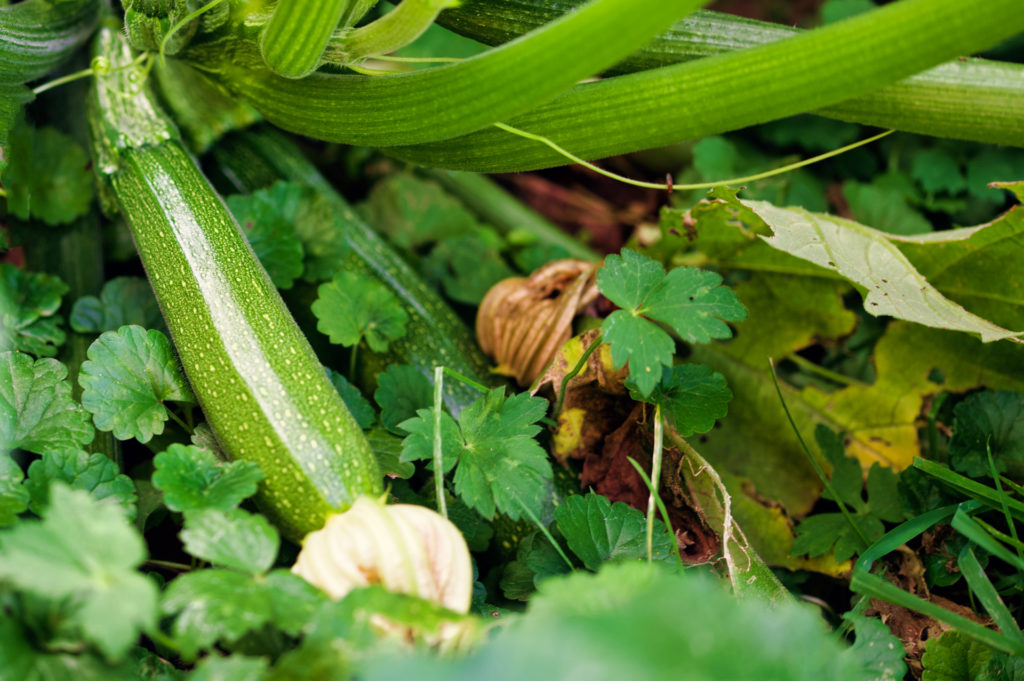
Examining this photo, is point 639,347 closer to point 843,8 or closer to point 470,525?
point 470,525

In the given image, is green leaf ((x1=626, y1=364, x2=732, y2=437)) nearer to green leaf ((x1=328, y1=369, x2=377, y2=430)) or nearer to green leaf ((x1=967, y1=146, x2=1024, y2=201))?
green leaf ((x1=328, y1=369, x2=377, y2=430))

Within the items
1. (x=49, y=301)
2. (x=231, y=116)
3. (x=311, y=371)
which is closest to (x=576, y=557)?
(x=311, y=371)

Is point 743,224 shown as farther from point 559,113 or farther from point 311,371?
point 311,371

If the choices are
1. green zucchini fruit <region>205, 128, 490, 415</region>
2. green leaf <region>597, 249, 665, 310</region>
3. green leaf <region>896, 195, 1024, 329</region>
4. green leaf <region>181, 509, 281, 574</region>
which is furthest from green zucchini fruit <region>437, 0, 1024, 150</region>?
green leaf <region>181, 509, 281, 574</region>

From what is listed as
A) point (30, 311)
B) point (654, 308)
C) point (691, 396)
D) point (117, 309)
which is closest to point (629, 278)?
point (654, 308)

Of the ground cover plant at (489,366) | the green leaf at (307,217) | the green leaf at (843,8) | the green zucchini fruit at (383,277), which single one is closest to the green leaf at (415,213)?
the ground cover plant at (489,366)

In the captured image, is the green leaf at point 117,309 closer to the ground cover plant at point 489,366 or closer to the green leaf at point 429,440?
the ground cover plant at point 489,366
